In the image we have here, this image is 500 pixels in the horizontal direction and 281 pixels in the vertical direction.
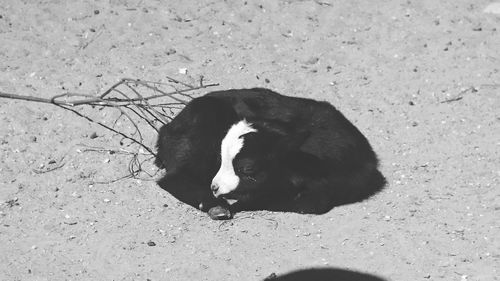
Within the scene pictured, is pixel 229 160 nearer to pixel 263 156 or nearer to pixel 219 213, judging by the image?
pixel 263 156

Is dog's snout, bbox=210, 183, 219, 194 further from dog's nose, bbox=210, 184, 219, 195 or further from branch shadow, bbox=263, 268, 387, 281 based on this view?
branch shadow, bbox=263, 268, 387, 281

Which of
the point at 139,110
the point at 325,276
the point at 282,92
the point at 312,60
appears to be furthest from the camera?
the point at 312,60

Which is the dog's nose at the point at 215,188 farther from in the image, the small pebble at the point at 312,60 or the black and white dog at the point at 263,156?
the small pebble at the point at 312,60

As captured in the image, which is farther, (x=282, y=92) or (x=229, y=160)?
(x=282, y=92)

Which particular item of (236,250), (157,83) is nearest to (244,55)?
(157,83)

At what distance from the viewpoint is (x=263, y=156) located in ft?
20.3

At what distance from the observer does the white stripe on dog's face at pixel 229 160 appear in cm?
611

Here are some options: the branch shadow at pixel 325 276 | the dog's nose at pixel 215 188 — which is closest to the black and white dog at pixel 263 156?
the dog's nose at pixel 215 188

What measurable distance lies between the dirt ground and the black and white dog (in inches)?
5.7

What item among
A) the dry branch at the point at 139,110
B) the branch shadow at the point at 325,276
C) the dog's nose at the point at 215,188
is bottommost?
the dry branch at the point at 139,110

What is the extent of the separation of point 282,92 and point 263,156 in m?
1.62

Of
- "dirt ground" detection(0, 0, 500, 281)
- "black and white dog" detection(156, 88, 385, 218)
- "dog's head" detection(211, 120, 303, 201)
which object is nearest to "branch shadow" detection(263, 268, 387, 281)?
"dirt ground" detection(0, 0, 500, 281)

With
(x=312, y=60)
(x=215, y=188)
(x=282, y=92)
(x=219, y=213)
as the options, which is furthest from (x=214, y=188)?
(x=312, y=60)

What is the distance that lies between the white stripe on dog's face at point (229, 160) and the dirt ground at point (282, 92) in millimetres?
252
